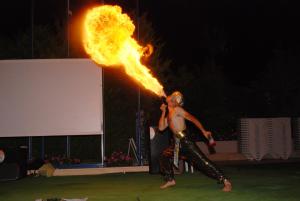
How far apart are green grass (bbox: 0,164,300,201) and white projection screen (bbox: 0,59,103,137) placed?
2.13 m

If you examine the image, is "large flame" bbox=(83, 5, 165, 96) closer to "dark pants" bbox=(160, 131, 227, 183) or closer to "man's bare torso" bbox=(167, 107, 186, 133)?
"man's bare torso" bbox=(167, 107, 186, 133)

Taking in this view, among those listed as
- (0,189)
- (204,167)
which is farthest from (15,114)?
(204,167)

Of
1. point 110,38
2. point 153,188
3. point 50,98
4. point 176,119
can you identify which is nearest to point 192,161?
point 176,119

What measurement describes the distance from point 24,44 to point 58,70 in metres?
8.45

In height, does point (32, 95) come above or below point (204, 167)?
above

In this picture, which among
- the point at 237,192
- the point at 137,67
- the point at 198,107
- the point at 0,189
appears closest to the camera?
the point at 237,192

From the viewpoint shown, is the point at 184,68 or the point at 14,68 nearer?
the point at 14,68

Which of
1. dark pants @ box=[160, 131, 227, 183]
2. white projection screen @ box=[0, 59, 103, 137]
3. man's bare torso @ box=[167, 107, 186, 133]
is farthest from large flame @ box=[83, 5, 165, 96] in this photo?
dark pants @ box=[160, 131, 227, 183]

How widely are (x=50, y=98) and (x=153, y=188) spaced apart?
591 centimetres

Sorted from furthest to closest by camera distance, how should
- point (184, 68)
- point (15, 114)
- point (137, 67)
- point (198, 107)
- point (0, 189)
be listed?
point (184, 68)
point (198, 107)
point (15, 114)
point (137, 67)
point (0, 189)

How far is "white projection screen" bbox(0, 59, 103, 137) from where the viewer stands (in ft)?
45.9

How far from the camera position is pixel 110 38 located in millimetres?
13102

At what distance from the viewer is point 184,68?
26516 mm

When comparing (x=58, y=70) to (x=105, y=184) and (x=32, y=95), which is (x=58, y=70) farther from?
(x=105, y=184)
